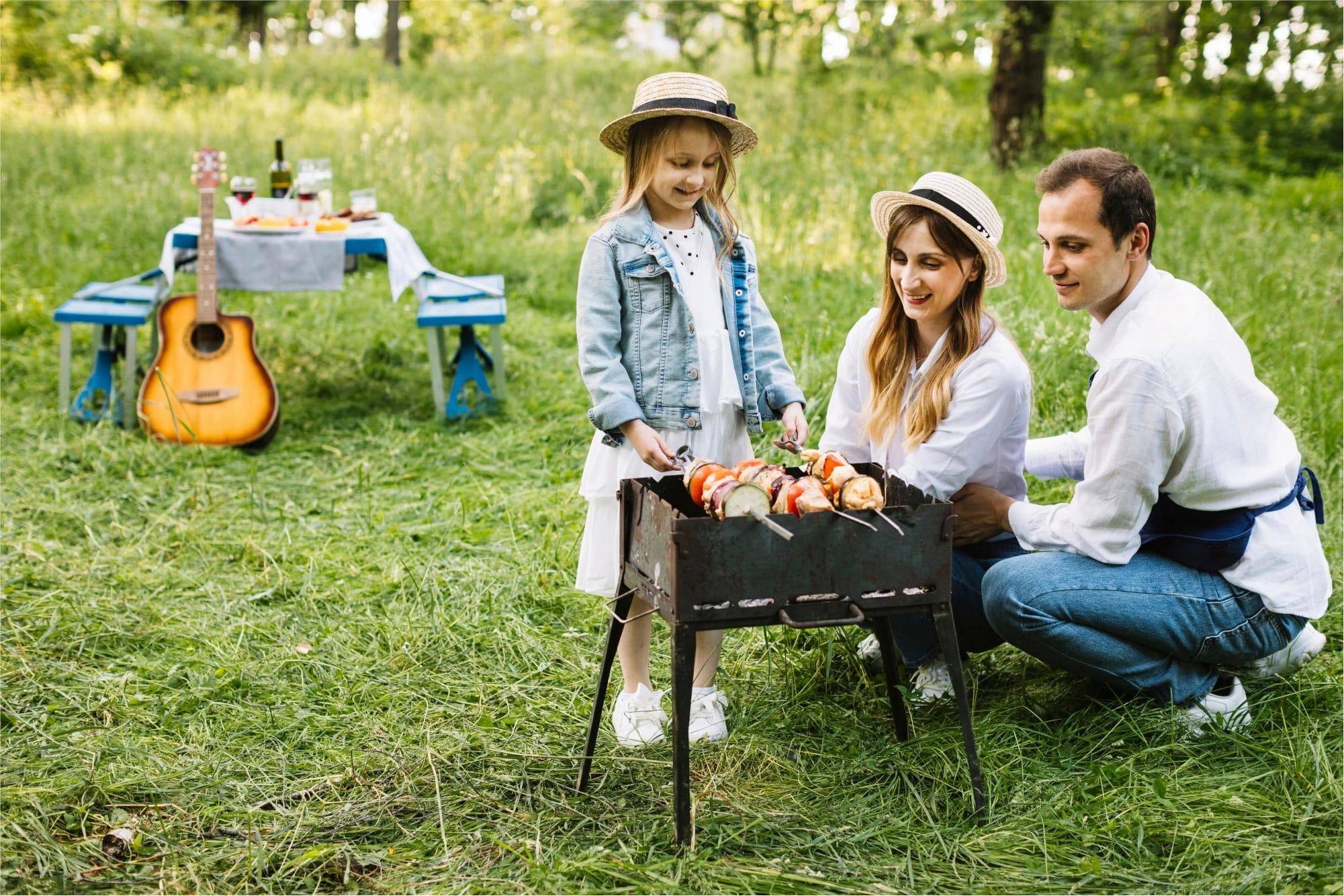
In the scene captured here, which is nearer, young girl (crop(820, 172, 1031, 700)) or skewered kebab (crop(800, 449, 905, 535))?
skewered kebab (crop(800, 449, 905, 535))

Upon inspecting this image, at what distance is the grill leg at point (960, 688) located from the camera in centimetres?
261

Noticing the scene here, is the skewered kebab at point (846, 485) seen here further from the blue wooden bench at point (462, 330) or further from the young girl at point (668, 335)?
the blue wooden bench at point (462, 330)

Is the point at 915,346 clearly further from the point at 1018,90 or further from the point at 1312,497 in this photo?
the point at 1018,90

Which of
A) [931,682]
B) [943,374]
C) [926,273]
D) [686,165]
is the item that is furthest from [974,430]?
[686,165]

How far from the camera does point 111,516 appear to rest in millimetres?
4848

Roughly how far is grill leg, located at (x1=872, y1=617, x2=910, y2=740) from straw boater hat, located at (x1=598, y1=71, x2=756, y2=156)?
1.37 m

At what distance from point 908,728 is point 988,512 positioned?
24.4 inches

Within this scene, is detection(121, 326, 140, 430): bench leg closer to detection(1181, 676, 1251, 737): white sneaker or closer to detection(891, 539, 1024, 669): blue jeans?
detection(891, 539, 1024, 669): blue jeans

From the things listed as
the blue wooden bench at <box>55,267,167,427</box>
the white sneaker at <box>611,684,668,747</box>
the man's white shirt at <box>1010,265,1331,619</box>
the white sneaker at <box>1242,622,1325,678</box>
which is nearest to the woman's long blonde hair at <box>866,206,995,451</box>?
the man's white shirt at <box>1010,265,1331,619</box>

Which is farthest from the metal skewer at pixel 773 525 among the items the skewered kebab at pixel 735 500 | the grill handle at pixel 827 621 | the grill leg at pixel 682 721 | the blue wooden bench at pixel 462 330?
the blue wooden bench at pixel 462 330

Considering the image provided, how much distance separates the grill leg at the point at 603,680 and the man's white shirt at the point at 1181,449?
104cm

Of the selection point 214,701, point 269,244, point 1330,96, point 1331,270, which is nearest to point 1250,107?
point 1330,96

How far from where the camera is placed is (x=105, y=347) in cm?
617

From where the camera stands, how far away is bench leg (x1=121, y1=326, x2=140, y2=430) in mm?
6027
